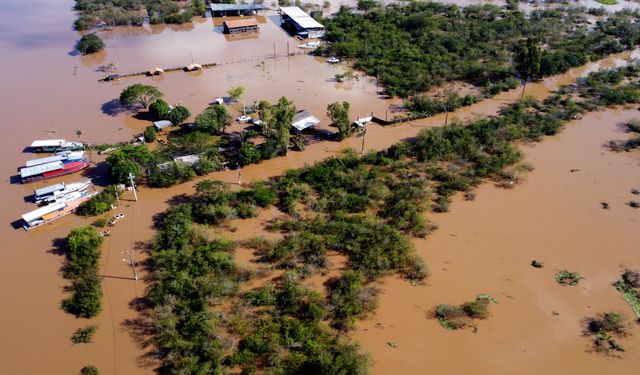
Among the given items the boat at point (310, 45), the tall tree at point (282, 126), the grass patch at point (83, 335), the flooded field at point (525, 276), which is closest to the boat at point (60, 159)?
the tall tree at point (282, 126)

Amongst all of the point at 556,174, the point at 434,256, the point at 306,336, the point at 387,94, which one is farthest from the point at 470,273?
the point at 387,94

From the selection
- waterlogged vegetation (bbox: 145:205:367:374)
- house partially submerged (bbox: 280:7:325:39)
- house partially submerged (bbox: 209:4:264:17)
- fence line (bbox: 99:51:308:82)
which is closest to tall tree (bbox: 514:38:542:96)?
fence line (bbox: 99:51:308:82)

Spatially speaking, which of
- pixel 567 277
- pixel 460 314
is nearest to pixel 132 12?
pixel 460 314

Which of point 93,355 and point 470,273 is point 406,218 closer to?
point 470,273

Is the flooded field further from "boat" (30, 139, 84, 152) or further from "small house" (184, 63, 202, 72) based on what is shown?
"small house" (184, 63, 202, 72)

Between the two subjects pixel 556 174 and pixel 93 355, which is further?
pixel 556 174

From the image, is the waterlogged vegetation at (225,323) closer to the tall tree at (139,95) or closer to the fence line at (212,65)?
the tall tree at (139,95)
